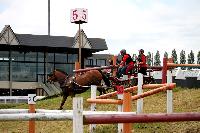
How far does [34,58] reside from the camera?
37938 millimetres

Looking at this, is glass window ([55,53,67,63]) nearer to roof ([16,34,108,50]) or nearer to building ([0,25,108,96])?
building ([0,25,108,96])

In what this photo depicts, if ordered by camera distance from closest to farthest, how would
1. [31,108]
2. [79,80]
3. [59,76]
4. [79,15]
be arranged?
[31,108]
[79,80]
[59,76]
[79,15]

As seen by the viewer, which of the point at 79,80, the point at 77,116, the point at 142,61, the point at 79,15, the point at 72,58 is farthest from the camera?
the point at 72,58

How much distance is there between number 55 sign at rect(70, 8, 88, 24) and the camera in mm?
23458

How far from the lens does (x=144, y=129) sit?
9289mm

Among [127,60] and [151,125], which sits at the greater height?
[127,60]

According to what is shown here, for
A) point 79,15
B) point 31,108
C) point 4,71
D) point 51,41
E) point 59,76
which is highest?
point 79,15

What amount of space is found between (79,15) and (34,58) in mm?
15259

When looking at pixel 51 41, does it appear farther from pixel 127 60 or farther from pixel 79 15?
pixel 127 60

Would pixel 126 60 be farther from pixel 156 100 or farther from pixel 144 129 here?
pixel 144 129

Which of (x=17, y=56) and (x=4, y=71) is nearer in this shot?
(x=4, y=71)

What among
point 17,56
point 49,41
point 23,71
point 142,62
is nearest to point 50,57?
point 49,41

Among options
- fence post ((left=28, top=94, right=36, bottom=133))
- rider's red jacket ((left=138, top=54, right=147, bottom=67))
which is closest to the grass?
rider's red jacket ((left=138, top=54, right=147, bottom=67))

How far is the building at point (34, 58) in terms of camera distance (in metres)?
36.5
